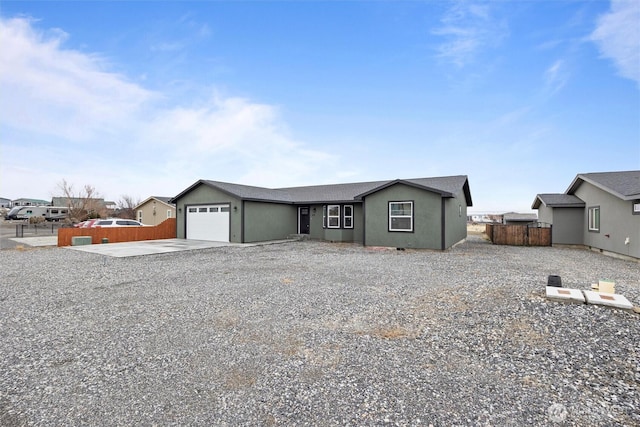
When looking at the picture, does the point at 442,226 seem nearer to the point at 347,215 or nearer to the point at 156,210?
the point at 347,215

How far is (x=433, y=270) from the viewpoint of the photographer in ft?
26.3

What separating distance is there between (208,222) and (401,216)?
35.8ft

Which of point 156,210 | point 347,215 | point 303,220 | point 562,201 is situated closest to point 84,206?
point 156,210

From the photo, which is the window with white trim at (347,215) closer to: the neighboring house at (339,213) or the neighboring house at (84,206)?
the neighboring house at (339,213)

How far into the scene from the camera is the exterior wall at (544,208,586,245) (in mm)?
14539

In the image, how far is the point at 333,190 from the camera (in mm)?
19250

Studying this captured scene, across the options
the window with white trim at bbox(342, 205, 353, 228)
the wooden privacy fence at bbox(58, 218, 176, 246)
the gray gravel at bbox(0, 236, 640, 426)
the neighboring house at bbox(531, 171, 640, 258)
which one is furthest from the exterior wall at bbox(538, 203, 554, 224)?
the wooden privacy fence at bbox(58, 218, 176, 246)

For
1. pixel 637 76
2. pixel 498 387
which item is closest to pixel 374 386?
pixel 498 387

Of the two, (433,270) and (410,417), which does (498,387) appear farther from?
(433,270)

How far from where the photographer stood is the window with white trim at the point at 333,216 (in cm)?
1678

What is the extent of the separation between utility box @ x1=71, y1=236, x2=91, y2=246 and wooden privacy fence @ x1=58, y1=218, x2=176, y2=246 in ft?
1.40

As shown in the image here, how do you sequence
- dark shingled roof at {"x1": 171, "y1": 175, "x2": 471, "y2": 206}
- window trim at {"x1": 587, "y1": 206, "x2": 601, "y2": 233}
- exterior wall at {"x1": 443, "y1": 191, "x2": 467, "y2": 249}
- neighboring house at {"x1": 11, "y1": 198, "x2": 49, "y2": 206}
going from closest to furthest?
window trim at {"x1": 587, "y1": 206, "x2": 601, "y2": 233} < exterior wall at {"x1": 443, "y1": 191, "x2": 467, "y2": 249} < dark shingled roof at {"x1": 171, "y1": 175, "x2": 471, "y2": 206} < neighboring house at {"x1": 11, "y1": 198, "x2": 49, "y2": 206}

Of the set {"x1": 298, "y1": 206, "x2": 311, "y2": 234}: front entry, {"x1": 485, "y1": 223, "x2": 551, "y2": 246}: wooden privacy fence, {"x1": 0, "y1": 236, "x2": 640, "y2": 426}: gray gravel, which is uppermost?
{"x1": 298, "y1": 206, "x2": 311, "y2": 234}: front entry

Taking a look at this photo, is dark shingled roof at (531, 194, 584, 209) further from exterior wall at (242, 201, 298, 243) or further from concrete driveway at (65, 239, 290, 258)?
concrete driveway at (65, 239, 290, 258)
